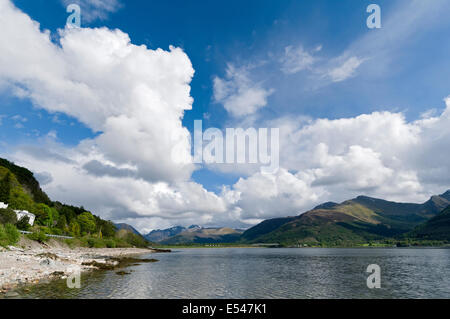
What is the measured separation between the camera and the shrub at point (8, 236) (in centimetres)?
6597

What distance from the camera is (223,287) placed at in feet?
152

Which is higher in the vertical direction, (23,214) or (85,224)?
(23,214)

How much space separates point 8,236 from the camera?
70.7 m

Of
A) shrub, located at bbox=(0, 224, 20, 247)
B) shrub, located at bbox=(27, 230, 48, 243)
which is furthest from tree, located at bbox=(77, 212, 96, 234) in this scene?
shrub, located at bbox=(0, 224, 20, 247)

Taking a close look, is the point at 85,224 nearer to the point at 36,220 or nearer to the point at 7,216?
the point at 36,220

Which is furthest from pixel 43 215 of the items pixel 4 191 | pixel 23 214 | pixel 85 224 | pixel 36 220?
pixel 85 224

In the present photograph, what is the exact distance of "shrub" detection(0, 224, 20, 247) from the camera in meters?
66.0

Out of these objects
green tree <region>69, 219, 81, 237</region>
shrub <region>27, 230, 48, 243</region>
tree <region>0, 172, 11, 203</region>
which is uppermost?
tree <region>0, 172, 11, 203</region>

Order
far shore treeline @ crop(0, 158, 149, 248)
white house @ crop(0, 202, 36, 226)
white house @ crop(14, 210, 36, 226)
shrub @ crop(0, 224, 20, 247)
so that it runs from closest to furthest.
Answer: shrub @ crop(0, 224, 20, 247), far shore treeline @ crop(0, 158, 149, 248), white house @ crop(0, 202, 36, 226), white house @ crop(14, 210, 36, 226)

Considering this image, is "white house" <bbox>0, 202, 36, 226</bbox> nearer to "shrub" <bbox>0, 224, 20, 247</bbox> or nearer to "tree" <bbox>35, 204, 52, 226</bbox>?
"tree" <bbox>35, 204, 52, 226</bbox>

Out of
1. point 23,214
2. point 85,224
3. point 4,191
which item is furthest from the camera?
point 85,224
